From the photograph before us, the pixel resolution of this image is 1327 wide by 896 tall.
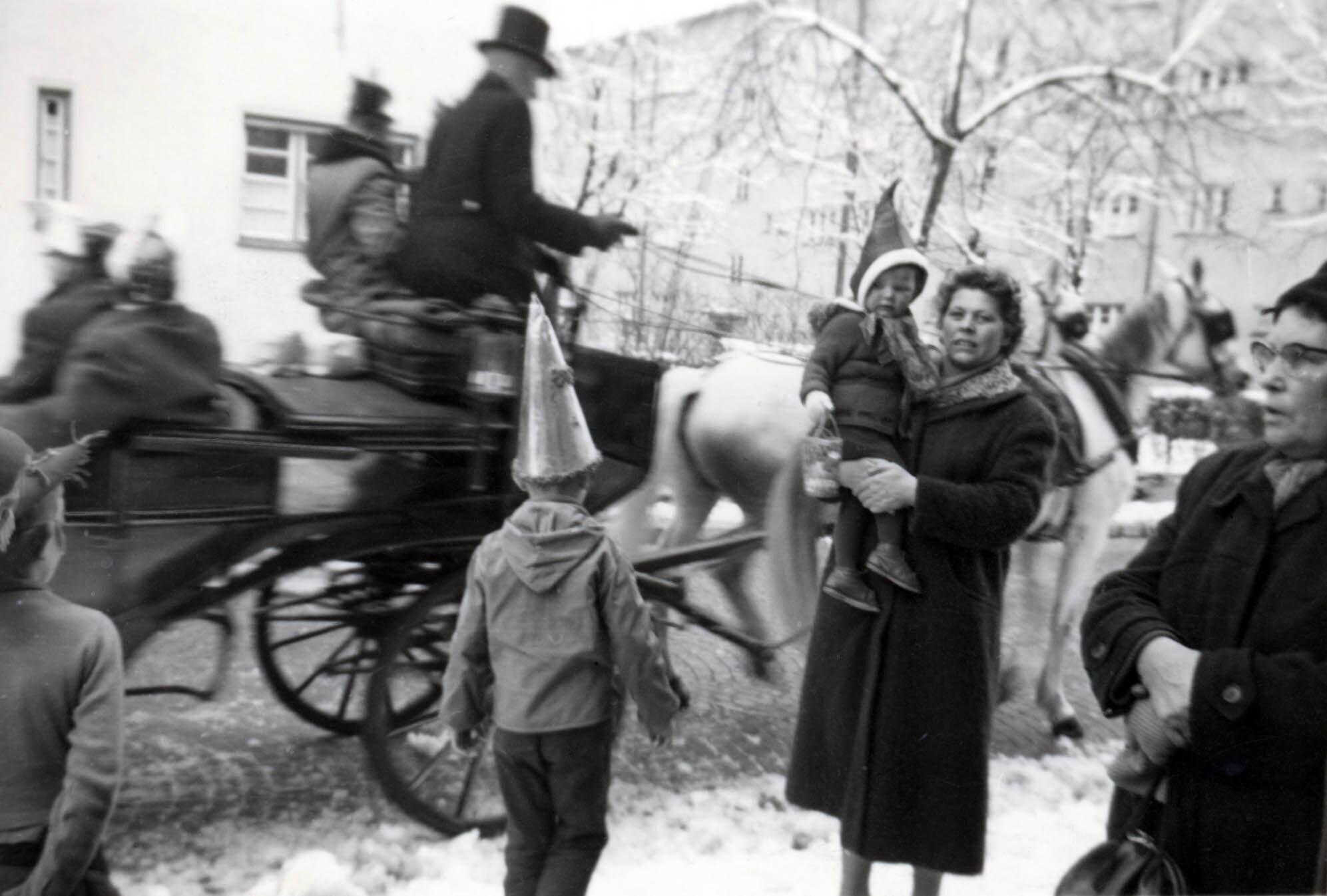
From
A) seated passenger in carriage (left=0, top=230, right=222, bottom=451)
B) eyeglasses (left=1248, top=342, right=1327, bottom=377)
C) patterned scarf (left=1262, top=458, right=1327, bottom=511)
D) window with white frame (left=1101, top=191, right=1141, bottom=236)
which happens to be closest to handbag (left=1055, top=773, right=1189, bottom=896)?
patterned scarf (left=1262, top=458, right=1327, bottom=511)

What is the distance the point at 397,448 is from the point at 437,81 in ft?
2.98

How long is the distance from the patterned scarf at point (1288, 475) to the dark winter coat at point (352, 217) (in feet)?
6.59

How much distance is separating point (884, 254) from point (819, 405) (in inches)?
16.1

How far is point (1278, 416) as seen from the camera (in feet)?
7.00

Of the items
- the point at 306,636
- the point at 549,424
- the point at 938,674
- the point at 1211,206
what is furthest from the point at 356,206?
the point at 1211,206

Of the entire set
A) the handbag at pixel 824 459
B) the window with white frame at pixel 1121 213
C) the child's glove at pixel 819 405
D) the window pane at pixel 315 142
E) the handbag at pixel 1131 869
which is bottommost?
the handbag at pixel 1131 869

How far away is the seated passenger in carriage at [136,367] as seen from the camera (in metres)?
2.69

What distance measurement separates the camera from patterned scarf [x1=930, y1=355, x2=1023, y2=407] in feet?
9.25

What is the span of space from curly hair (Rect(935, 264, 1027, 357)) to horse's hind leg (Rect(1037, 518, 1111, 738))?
1970 millimetres

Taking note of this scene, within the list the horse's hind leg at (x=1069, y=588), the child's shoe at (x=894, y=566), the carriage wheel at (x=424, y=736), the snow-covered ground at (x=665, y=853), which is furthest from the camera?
the horse's hind leg at (x=1069, y=588)

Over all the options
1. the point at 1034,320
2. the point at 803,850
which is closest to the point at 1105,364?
the point at 1034,320

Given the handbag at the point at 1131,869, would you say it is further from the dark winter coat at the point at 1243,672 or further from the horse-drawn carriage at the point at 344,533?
the horse-drawn carriage at the point at 344,533

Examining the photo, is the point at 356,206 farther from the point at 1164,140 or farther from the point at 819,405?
the point at 1164,140

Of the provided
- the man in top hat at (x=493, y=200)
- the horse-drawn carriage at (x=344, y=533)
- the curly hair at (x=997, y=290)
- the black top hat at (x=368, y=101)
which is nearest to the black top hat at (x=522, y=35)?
the man in top hat at (x=493, y=200)
